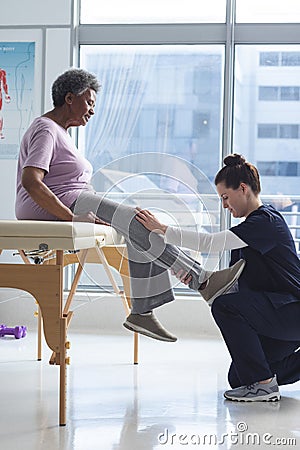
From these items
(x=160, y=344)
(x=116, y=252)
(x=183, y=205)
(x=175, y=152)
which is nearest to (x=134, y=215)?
(x=183, y=205)

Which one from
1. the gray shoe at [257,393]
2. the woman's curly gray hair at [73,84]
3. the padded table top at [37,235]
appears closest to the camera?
the padded table top at [37,235]

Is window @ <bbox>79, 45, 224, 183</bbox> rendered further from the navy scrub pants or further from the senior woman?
the navy scrub pants

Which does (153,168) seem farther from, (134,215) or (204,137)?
(204,137)

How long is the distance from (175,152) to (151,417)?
222 cm

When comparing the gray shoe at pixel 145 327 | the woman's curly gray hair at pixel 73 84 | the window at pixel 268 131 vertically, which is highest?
the woman's curly gray hair at pixel 73 84

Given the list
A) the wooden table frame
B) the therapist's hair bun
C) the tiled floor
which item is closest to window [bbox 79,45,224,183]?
the tiled floor

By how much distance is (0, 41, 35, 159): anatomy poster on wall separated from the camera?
4668mm

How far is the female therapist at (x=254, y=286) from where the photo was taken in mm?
2871

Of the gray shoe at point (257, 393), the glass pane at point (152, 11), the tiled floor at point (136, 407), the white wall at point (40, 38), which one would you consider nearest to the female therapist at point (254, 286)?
the gray shoe at point (257, 393)

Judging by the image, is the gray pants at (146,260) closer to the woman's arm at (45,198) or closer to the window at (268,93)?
the woman's arm at (45,198)

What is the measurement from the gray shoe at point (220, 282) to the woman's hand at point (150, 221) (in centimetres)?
32

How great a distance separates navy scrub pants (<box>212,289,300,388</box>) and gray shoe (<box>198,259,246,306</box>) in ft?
0.28

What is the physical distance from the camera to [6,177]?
15.4 ft

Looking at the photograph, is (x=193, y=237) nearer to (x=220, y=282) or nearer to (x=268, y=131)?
(x=220, y=282)
